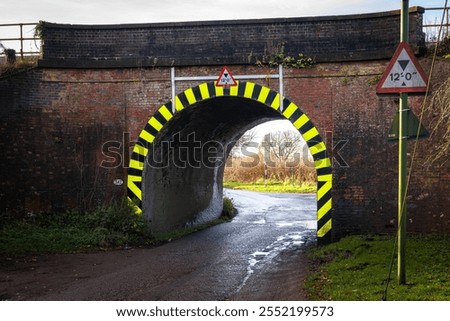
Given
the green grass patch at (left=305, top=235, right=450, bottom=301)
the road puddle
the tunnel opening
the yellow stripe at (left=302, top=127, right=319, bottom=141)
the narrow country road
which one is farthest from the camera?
the tunnel opening

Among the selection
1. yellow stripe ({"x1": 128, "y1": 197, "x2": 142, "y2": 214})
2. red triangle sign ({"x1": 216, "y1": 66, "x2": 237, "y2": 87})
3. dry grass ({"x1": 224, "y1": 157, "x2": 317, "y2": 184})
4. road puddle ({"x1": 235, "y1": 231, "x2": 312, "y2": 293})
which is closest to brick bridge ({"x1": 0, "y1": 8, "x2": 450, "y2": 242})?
red triangle sign ({"x1": 216, "y1": 66, "x2": 237, "y2": 87})

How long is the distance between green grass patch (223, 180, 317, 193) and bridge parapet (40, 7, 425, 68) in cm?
1969

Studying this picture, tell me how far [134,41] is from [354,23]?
5.34 metres

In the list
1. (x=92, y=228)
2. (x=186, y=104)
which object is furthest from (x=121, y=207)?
(x=186, y=104)

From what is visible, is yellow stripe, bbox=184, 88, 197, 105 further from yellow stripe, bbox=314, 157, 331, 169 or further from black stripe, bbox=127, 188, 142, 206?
yellow stripe, bbox=314, 157, 331, 169

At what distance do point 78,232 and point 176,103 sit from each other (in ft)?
12.5

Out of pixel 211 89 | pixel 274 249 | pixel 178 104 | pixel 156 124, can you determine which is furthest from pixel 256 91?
pixel 274 249

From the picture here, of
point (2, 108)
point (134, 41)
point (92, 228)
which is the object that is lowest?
point (92, 228)

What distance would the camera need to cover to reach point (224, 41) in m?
12.2

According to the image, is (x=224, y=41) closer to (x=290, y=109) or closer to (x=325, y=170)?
(x=290, y=109)

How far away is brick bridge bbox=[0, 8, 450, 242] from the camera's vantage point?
37.2 ft

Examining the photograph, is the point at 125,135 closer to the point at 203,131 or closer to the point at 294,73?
the point at 203,131

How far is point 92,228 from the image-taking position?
11.9 metres

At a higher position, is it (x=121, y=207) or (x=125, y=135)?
(x=125, y=135)
